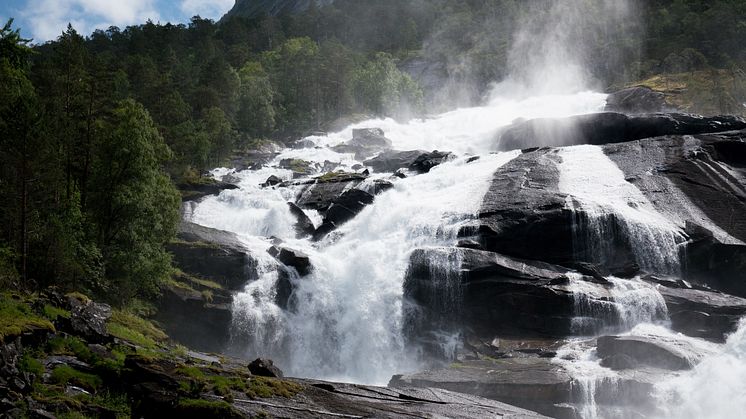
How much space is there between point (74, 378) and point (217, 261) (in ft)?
76.1

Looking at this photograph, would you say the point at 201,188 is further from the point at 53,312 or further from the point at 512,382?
the point at 512,382

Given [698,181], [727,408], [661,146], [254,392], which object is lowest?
[727,408]

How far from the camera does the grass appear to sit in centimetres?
1722

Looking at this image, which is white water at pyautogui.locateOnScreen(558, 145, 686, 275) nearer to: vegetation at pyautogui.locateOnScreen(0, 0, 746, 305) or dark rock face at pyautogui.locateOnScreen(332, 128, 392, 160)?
vegetation at pyautogui.locateOnScreen(0, 0, 746, 305)

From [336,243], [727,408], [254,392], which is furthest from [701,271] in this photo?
[254,392]

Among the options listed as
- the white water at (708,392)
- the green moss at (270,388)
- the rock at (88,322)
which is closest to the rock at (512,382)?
the white water at (708,392)

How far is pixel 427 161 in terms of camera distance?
57.9 metres

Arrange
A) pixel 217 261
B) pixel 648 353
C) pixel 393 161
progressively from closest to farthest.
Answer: pixel 648 353, pixel 217 261, pixel 393 161

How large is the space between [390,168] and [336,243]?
785 inches

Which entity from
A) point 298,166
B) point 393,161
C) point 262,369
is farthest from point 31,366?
point 298,166

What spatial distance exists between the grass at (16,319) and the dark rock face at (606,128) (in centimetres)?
5012

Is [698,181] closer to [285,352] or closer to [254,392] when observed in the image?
[285,352]

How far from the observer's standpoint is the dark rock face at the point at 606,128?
51.2 meters

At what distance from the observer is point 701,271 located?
3806cm
